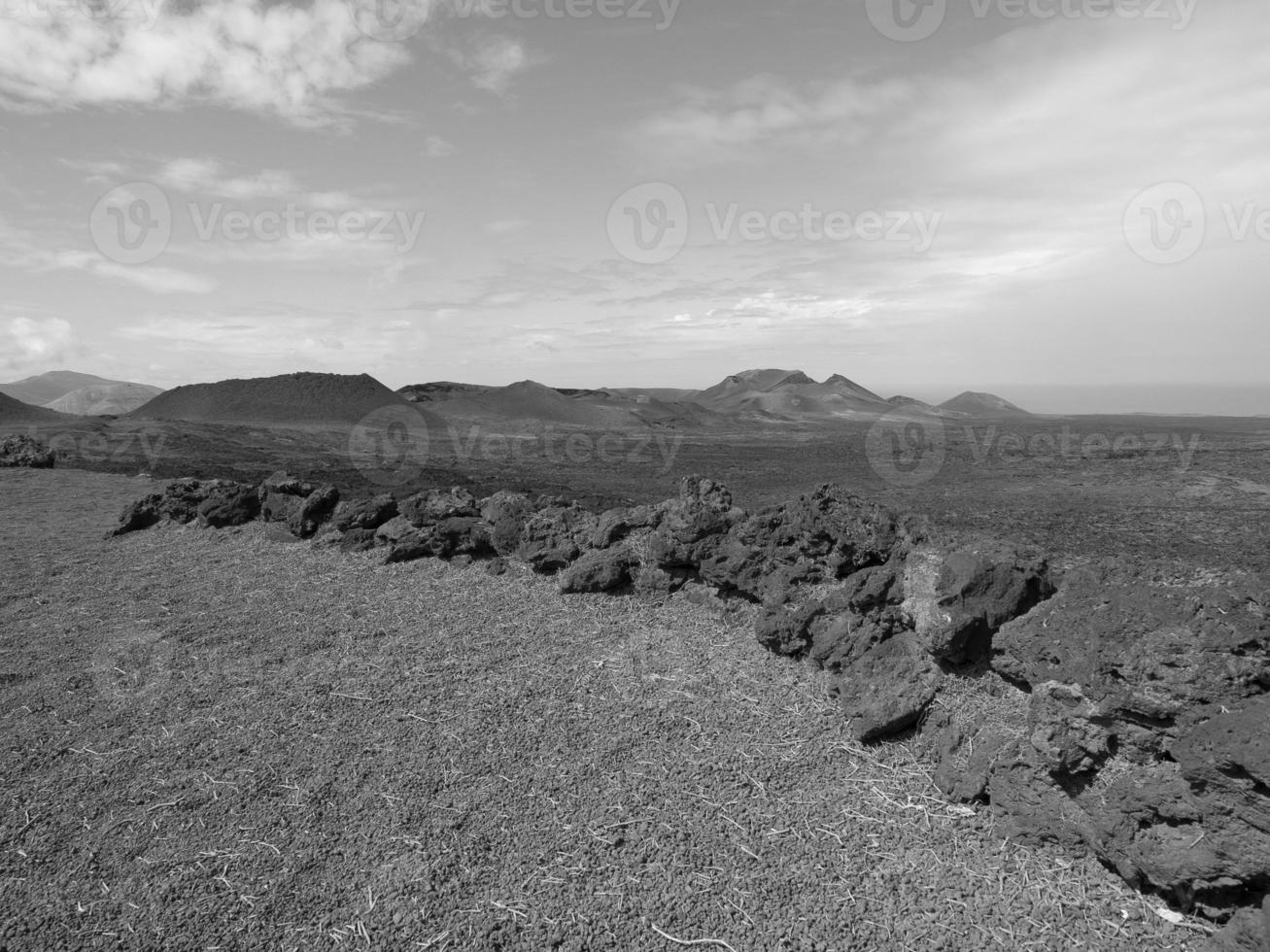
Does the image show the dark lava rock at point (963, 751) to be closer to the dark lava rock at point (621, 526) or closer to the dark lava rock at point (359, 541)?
the dark lava rock at point (621, 526)

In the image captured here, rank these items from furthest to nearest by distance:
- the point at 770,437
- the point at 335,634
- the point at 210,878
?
the point at 770,437 < the point at 335,634 < the point at 210,878

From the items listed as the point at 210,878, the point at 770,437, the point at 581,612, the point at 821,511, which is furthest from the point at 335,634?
the point at 770,437

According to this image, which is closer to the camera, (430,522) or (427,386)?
(430,522)

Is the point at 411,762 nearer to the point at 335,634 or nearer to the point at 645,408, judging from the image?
the point at 335,634

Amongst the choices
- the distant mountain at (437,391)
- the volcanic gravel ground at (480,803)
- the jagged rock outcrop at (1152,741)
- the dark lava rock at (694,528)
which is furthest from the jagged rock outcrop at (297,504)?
the distant mountain at (437,391)

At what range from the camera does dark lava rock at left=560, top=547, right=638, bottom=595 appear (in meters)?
7.02

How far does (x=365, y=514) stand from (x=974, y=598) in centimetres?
749

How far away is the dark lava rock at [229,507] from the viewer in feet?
33.5

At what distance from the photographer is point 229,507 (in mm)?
10281

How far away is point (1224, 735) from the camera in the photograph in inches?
111

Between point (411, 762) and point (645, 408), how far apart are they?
6467 centimetres

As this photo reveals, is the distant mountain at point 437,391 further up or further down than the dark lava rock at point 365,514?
further up

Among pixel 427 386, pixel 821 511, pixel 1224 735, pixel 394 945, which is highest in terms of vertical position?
pixel 427 386

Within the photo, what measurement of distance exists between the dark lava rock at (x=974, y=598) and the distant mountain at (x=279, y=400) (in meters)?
46.9
